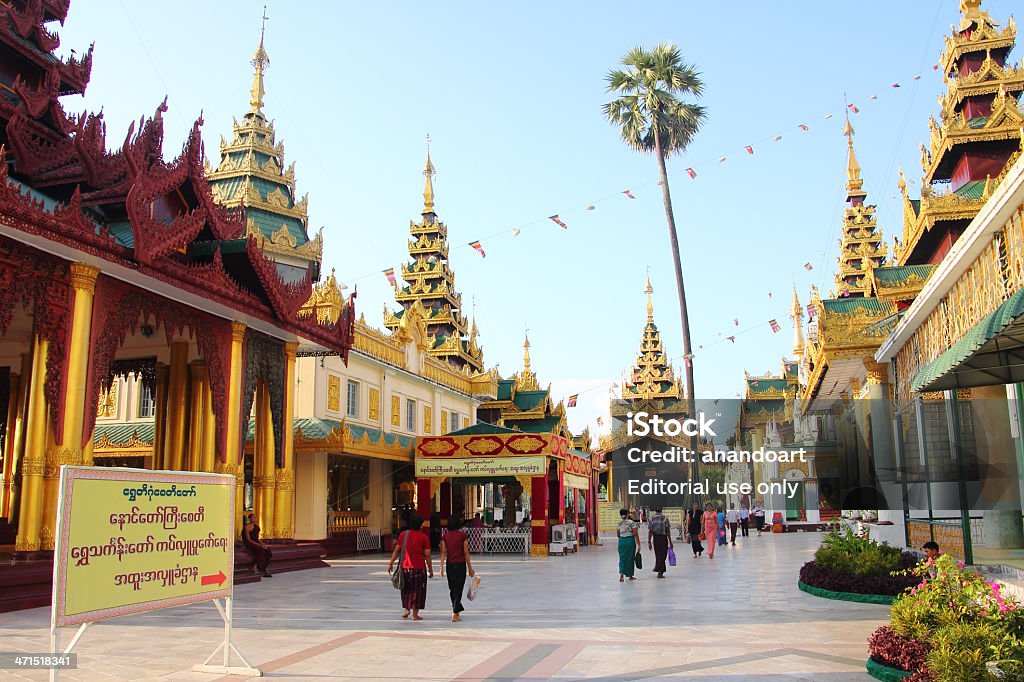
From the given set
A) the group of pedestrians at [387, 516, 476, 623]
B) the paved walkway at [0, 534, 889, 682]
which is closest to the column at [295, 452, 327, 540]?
the paved walkway at [0, 534, 889, 682]

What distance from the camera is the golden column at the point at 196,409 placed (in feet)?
64.9

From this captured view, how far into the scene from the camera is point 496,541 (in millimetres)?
28203

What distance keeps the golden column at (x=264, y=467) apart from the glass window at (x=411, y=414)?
40.8ft

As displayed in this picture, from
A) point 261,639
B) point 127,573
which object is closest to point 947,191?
point 261,639

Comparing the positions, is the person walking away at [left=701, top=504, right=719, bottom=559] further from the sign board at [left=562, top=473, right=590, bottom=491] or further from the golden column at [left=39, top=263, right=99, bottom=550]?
the golden column at [left=39, top=263, right=99, bottom=550]

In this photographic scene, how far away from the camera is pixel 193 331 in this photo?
17.4 metres

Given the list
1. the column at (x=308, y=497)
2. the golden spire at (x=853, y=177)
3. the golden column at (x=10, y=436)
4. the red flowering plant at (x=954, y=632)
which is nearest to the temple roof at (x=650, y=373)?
the golden spire at (x=853, y=177)

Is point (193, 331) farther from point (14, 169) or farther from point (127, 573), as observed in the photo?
point (127, 573)

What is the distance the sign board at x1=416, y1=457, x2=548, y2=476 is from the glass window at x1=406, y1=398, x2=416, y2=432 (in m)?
5.54

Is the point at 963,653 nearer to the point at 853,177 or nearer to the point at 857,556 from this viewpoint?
the point at 857,556

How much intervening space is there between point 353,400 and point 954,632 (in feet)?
78.3

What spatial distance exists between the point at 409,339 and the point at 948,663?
90.4ft

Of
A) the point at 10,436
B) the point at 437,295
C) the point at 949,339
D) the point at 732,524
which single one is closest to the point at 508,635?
the point at 949,339

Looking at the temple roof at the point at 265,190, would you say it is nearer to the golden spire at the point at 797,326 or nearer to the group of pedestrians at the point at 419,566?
the group of pedestrians at the point at 419,566
